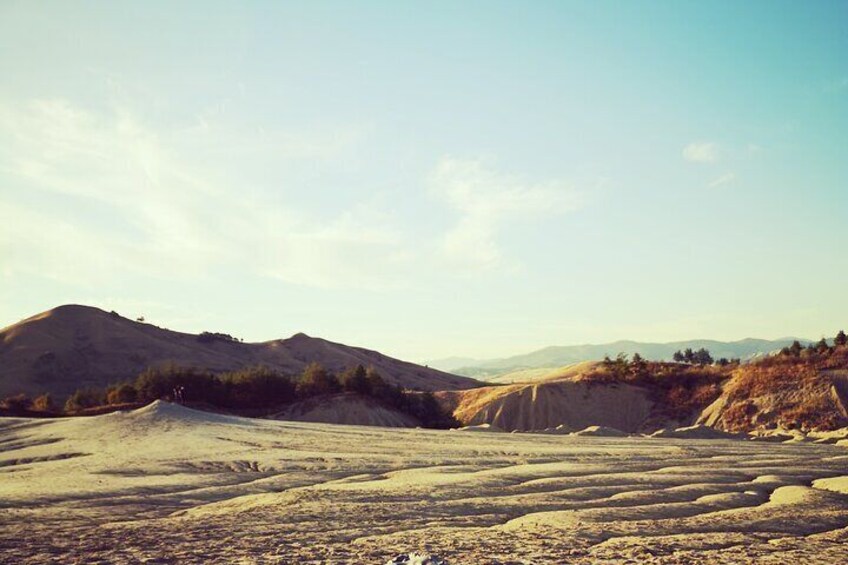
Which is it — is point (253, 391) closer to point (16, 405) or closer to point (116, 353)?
point (16, 405)

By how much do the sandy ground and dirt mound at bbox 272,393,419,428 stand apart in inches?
676

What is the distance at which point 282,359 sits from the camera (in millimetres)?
81562

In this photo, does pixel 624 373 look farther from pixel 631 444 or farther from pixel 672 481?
pixel 672 481

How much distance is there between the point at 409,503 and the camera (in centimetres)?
989

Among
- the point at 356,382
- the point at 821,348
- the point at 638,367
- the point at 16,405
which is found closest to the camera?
the point at 16,405

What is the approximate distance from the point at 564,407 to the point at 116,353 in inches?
1776

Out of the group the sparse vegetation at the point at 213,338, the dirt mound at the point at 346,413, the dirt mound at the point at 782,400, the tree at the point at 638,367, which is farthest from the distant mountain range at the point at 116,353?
the dirt mound at the point at 782,400

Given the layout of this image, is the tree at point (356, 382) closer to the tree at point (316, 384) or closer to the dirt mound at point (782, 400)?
the tree at point (316, 384)

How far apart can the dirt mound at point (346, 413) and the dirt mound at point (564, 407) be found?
8.20 metres

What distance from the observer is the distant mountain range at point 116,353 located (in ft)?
196

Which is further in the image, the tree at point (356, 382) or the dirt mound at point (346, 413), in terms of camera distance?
the tree at point (356, 382)

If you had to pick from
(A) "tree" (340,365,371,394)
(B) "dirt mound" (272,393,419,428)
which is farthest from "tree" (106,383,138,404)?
(A) "tree" (340,365,371,394)

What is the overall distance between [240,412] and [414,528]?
30.0 metres

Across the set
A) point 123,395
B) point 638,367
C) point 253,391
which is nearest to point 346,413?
point 253,391
